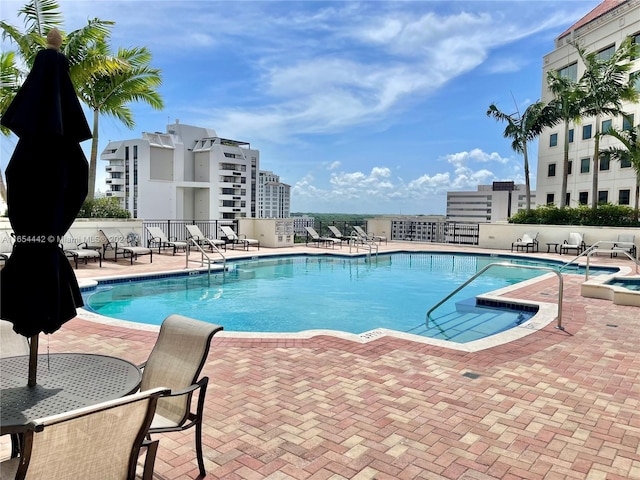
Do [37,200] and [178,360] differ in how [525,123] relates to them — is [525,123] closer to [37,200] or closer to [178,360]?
[178,360]

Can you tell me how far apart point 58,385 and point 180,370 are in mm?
667

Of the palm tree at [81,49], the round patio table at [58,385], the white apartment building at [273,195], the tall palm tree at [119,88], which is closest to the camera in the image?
the round patio table at [58,385]

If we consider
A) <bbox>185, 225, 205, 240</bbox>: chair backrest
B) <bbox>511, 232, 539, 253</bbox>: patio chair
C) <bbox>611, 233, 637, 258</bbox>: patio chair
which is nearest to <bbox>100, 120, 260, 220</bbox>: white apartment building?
<bbox>185, 225, 205, 240</bbox>: chair backrest

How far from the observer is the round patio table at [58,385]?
6.63ft

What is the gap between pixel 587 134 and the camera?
32.2 metres

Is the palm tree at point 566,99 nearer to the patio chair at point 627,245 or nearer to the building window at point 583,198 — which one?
the patio chair at point 627,245

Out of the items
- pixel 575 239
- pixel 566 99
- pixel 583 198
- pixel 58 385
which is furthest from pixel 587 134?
pixel 58 385

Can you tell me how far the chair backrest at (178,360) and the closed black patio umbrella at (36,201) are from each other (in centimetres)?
73

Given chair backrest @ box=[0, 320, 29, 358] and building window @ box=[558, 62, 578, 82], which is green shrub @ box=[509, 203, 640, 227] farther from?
chair backrest @ box=[0, 320, 29, 358]

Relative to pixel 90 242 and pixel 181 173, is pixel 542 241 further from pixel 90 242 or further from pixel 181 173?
pixel 181 173

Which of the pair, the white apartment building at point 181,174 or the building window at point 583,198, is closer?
the building window at point 583,198

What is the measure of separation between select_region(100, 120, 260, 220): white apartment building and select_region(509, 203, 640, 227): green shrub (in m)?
53.8

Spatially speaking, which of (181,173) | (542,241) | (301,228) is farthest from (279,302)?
(181,173)

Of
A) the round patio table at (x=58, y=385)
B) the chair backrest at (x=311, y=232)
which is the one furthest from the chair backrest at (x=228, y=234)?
the round patio table at (x=58, y=385)
